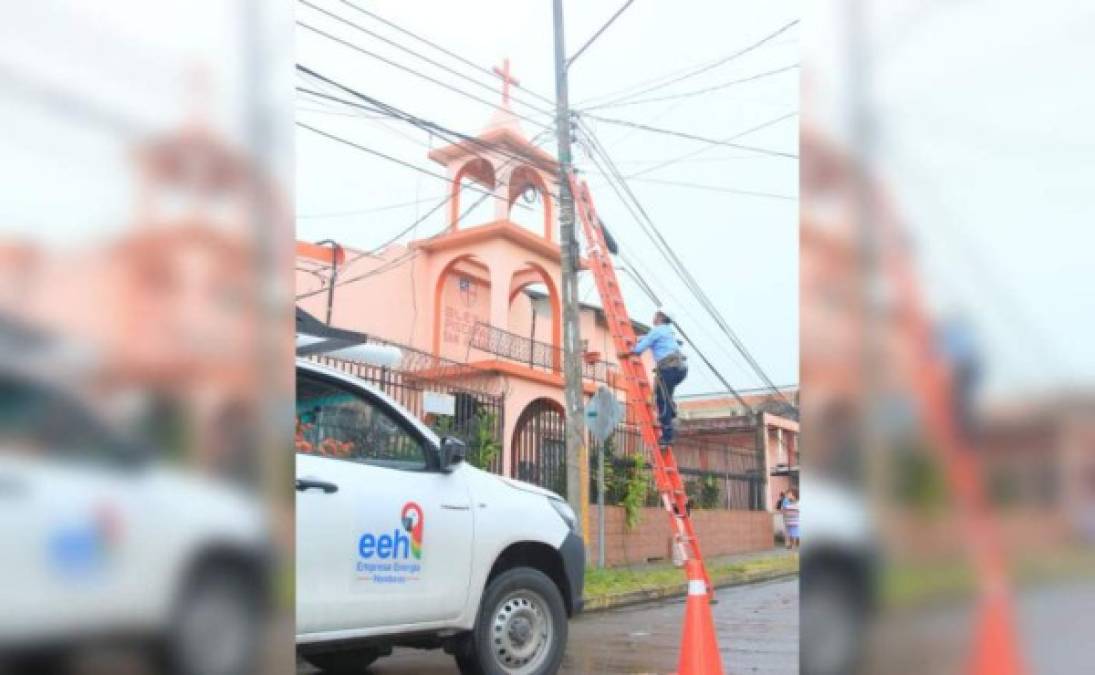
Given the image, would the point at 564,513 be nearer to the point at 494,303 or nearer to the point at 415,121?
the point at 415,121

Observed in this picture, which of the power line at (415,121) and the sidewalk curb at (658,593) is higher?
the power line at (415,121)

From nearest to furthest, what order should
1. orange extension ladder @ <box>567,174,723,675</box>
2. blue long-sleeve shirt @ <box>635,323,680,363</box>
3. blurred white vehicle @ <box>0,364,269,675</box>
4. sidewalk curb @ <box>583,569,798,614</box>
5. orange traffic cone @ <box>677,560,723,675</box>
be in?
blurred white vehicle @ <box>0,364,269,675</box> < orange traffic cone @ <box>677,560,723,675</box> < orange extension ladder @ <box>567,174,723,675</box> < blue long-sleeve shirt @ <box>635,323,680,363</box> < sidewalk curb @ <box>583,569,798,614</box>

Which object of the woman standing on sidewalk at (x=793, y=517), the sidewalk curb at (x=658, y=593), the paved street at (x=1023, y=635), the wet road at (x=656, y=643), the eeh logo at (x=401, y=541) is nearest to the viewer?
the paved street at (x=1023, y=635)

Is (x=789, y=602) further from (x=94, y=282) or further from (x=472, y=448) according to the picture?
(x=94, y=282)

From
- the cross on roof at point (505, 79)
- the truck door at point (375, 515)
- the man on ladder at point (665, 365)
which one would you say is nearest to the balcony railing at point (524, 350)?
the man on ladder at point (665, 365)

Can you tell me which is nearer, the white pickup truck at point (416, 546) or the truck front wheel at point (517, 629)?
the white pickup truck at point (416, 546)

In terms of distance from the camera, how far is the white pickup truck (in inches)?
131

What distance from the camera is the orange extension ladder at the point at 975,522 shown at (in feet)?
2.69

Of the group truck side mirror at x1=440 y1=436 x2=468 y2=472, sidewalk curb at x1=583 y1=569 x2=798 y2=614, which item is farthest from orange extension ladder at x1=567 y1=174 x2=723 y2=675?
truck side mirror at x1=440 y1=436 x2=468 y2=472

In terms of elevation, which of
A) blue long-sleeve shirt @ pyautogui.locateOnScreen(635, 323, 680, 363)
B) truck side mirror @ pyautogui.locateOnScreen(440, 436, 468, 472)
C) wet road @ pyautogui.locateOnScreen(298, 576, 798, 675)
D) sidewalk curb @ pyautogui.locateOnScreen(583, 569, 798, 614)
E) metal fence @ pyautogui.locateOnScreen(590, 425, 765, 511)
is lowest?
sidewalk curb @ pyautogui.locateOnScreen(583, 569, 798, 614)

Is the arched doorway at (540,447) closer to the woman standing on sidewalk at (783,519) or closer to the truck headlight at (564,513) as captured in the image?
the woman standing on sidewalk at (783,519)

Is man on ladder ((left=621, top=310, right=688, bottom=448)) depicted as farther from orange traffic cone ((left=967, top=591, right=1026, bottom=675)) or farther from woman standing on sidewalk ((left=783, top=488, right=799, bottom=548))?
orange traffic cone ((left=967, top=591, right=1026, bottom=675))

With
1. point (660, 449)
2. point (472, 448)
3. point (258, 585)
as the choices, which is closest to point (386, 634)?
point (258, 585)

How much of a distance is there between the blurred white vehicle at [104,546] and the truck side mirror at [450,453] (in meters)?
3.20
